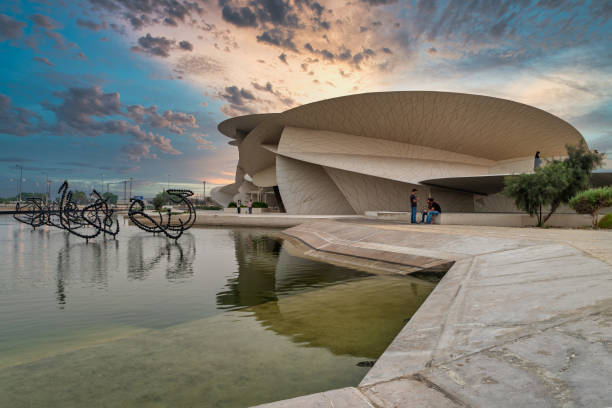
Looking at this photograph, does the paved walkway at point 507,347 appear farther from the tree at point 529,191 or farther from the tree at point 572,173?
the tree at point 572,173

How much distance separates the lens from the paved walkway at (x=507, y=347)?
1677 mm

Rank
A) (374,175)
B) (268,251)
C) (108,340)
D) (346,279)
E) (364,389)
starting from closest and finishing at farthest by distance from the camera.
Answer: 1. (364,389)
2. (108,340)
3. (346,279)
4. (268,251)
5. (374,175)

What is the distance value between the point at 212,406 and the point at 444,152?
3030cm

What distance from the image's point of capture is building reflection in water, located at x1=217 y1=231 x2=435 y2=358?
3.77 m

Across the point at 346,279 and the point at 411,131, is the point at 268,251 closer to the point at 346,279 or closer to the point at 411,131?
the point at 346,279

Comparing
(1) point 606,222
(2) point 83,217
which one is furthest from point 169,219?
(1) point 606,222

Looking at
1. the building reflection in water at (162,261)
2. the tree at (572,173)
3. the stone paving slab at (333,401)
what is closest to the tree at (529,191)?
the tree at (572,173)

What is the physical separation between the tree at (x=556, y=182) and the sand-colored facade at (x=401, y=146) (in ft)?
31.4

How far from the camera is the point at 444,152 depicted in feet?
96.8

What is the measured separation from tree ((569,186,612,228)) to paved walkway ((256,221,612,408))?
9.19 m

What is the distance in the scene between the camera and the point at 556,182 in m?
12.8

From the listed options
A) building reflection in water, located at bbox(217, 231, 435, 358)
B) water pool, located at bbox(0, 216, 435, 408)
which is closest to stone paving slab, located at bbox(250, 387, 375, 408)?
water pool, located at bbox(0, 216, 435, 408)

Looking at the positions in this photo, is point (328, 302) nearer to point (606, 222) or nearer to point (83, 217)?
point (606, 222)

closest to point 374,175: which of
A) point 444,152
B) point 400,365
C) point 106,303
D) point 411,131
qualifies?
point 411,131
